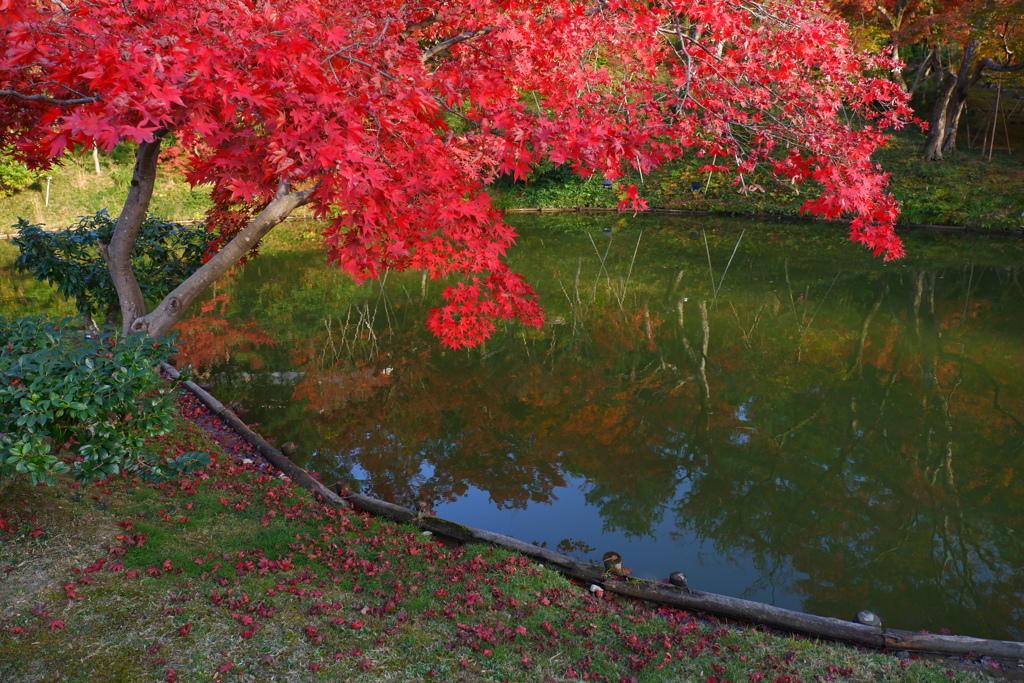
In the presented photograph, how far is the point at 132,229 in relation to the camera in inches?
198

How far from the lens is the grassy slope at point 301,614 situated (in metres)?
3.33

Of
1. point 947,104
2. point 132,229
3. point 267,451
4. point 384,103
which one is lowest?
point 267,451

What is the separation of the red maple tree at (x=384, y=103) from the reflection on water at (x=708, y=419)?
5.25 feet

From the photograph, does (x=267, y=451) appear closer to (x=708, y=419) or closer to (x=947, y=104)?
(x=708, y=419)

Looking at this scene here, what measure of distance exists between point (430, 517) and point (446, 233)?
7.12ft

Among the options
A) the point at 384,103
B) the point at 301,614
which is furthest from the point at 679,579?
the point at 384,103

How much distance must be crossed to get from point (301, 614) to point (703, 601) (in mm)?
2399

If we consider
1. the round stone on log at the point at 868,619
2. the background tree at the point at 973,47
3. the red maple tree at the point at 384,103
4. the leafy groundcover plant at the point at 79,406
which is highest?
the background tree at the point at 973,47

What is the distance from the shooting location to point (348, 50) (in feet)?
13.3

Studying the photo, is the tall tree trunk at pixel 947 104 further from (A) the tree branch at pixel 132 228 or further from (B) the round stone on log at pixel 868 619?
(A) the tree branch at pixel 132 228

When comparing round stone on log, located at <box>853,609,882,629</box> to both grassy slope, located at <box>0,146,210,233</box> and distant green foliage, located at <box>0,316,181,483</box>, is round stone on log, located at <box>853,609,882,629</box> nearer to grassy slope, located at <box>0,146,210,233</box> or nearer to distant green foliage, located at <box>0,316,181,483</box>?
distant green foliage, located at <box>0,316,181,483</box>

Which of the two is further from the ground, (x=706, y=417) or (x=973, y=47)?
(x=973, y=47)

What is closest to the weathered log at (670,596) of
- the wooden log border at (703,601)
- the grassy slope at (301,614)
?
the wooden log border at (703,601)

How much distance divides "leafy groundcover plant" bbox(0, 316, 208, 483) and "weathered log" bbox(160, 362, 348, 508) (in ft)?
6.43
